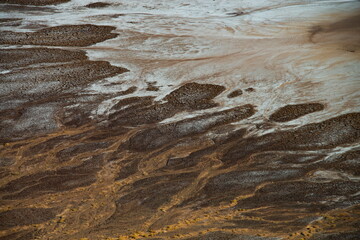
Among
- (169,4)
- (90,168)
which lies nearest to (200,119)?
(90,168)

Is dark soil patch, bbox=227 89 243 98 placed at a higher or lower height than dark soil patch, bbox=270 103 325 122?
higher

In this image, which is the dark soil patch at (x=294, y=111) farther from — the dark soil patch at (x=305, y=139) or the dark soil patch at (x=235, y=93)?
the dark soil patch at (x=235, y=93)

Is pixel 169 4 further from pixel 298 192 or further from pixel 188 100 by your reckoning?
pixel 298 192

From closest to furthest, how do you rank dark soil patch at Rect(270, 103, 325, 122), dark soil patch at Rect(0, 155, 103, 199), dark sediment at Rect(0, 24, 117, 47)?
dark soil patch at Rect(0, 155, 103, 199)
dark soil patch at Rect(270, 103, 325, 122)
dark sediment at Rect(0, 24, 117, 47)

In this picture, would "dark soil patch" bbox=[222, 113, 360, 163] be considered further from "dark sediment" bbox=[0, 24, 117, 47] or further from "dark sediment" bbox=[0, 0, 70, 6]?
"dark sediment" bbox=[0, 0, 70, 6]

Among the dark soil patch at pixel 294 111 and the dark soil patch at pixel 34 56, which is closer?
the dark soil patch at pixel 294 111

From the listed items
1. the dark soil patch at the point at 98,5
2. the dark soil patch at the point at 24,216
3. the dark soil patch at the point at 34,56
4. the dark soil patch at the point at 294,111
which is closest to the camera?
the dark soil patch at the point at 24,216

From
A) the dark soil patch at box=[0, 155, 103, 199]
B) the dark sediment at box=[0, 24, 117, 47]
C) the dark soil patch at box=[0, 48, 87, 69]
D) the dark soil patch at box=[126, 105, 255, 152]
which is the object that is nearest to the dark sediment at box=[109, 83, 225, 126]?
the dark soil patch at box=[126, 105, 255, 152]

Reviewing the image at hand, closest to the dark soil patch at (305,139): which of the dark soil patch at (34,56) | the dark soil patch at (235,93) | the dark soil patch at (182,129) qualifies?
the dark soil patch at (182,129)

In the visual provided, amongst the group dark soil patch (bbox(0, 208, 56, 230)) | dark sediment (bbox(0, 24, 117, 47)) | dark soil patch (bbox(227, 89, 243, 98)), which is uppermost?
dark sediment (bbox(0, 24, 117, 47))
